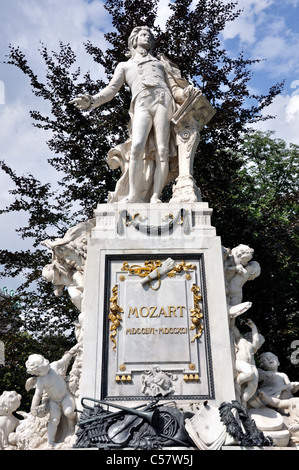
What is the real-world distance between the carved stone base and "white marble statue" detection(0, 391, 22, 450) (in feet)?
12.4

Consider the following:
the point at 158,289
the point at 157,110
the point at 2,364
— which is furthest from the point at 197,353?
the point at 2,364

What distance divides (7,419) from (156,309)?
8.19ft

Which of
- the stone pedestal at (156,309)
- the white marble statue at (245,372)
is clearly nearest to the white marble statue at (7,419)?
the stone pedestal at (156,309)

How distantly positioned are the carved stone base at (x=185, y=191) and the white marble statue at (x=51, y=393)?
3207 millimetres

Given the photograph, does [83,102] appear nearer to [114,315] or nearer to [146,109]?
[146,109]

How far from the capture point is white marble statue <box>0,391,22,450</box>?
5.78m

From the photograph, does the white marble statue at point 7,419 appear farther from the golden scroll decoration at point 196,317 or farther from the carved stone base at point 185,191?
the carved stone base at point 185,191

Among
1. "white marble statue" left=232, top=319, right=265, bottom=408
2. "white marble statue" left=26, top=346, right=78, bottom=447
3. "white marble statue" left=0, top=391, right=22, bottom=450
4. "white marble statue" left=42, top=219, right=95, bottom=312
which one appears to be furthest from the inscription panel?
"white marble statue" left=0, top=391, right=22, bottom=450

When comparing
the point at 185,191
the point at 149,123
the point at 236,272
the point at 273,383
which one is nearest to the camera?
the point at 273,383

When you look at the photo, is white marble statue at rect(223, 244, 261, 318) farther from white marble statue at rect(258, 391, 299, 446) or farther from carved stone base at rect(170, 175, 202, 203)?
white marble statue at rect(258, 391, 299, 446)

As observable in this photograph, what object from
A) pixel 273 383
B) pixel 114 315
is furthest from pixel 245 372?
pixel 114 315

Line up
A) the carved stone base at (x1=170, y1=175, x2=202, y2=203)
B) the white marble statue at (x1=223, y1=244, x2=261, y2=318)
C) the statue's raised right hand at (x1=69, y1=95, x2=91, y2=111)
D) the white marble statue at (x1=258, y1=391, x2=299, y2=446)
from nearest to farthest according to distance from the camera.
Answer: the white marble statue at (x1=258, y1=391, x2=299, y2=446)
the white marble statue at (x1=223, y1=244, x2=261, y2=318)
the carved stone base at (x1=170, y1=175, x2=202, y2=203)
the statue's raised right hand at (x1=69, y1=95, x2=91, y2=111)

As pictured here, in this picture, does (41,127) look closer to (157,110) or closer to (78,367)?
(157,110)

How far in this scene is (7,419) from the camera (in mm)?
5898
